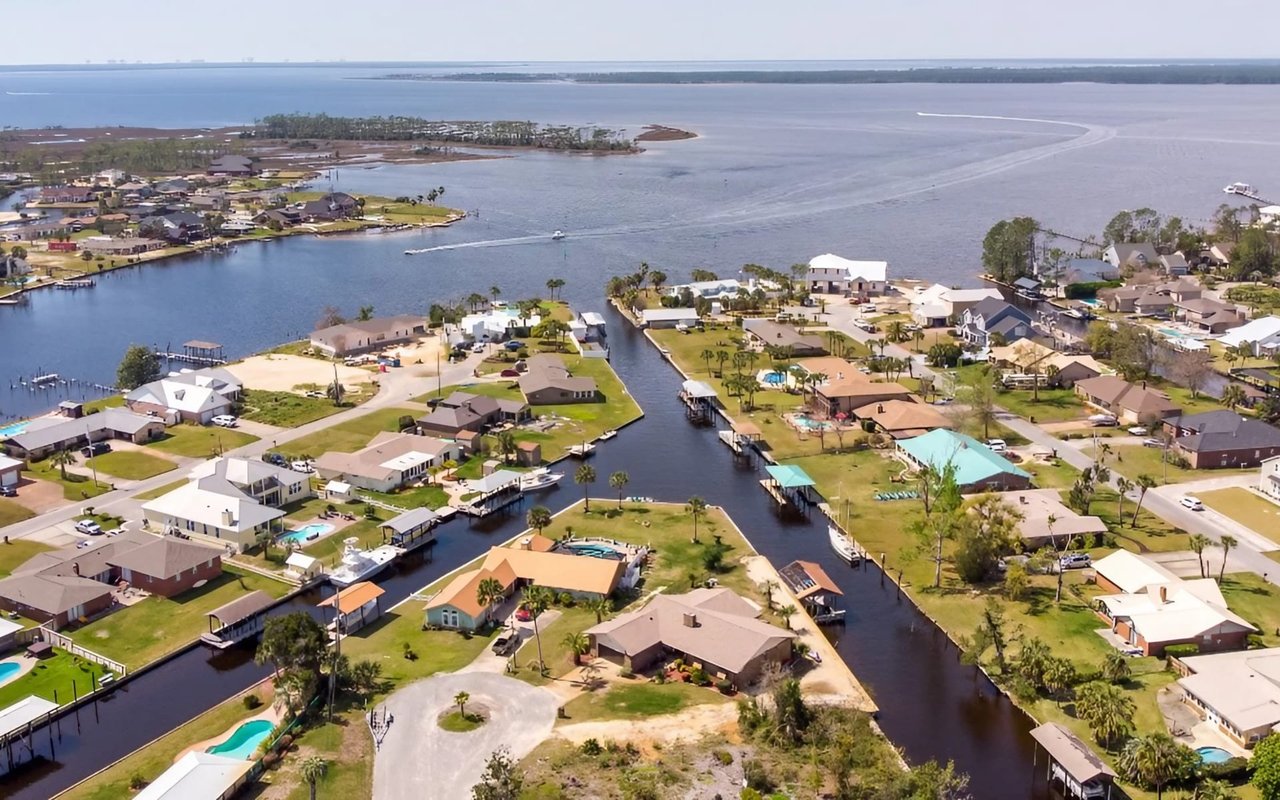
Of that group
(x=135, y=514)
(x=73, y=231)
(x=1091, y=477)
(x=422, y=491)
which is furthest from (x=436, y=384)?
(x=73, y=231)

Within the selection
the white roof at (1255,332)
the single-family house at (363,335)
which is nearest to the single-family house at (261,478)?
the single-family house at (363,335)

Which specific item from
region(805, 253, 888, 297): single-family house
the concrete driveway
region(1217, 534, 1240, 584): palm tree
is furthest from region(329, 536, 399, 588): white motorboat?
region(805, 253, 888, 297): single-family house

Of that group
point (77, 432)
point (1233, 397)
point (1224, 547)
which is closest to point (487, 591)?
point (1224, 547)

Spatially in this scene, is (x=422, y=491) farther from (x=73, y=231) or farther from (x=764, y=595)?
(x=73, y=231)

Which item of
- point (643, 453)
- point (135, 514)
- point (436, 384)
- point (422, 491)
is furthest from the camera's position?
point (436, 384)

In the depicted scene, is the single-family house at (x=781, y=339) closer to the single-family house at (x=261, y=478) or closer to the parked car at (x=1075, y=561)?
the parked car at (x=1075, y=561)
